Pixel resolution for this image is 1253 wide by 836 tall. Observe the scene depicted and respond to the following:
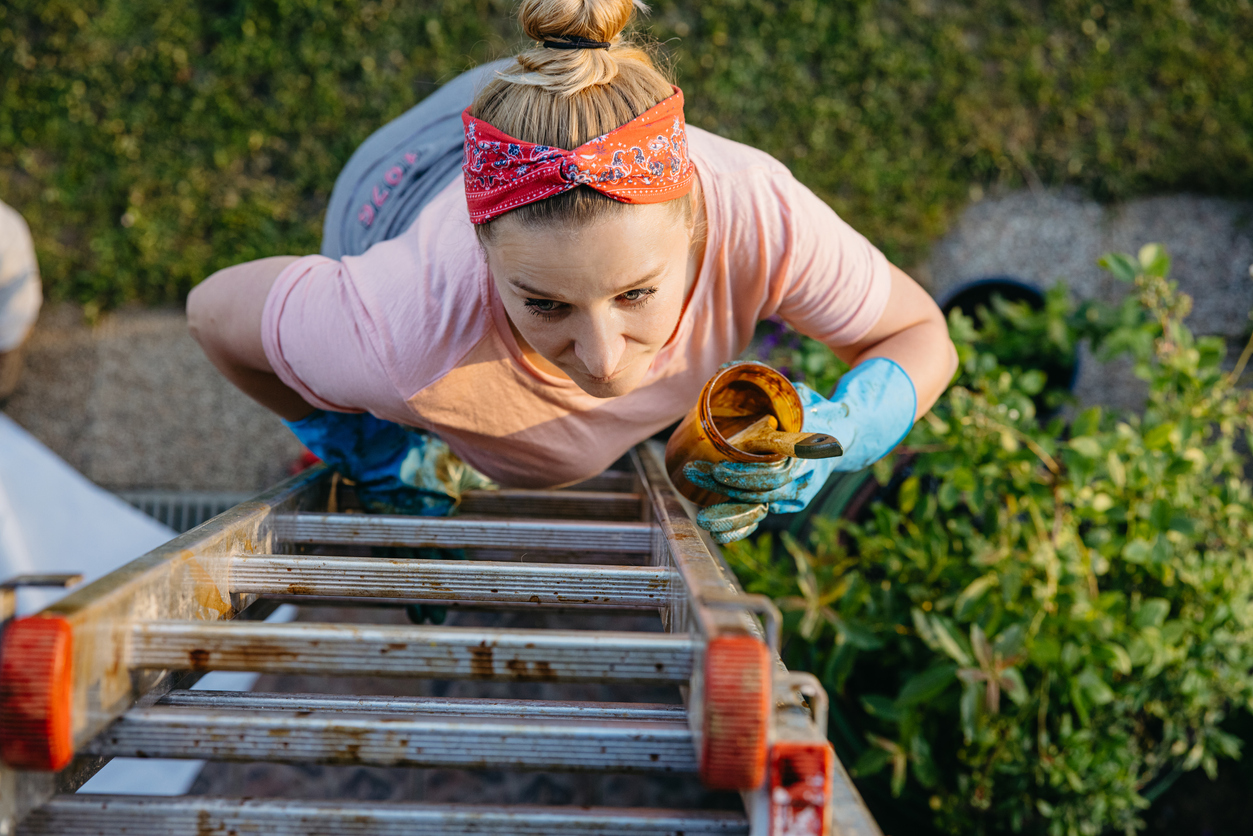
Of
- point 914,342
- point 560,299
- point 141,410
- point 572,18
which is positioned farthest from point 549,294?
point 141,410

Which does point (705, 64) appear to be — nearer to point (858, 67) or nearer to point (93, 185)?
point (858, 67)

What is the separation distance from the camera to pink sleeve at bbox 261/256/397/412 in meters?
1.30

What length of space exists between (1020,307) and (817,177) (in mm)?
820

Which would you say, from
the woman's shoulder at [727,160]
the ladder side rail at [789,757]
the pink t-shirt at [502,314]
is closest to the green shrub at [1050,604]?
the pink t-shirt at [502,314]

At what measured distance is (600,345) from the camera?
1.15 m

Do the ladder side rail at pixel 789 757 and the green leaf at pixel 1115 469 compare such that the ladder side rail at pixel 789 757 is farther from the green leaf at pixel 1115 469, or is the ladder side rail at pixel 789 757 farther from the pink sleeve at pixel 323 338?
the green leaf at pixel 1115 469

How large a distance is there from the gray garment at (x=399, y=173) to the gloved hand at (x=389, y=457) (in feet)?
1.29

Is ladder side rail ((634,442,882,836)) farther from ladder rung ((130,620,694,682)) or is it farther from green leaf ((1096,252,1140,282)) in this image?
green leaf ((1096,252,1140,282))

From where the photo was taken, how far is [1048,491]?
1704mm

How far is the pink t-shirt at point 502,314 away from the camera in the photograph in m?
1.29

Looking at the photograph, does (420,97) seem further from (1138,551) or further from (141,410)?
(1138,551)

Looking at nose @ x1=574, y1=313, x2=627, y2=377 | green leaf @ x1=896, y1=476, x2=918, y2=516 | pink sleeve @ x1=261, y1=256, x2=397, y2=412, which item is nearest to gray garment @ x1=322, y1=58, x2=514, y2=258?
pink sleeve @ x1=261, y1=256, x2=397, y2=412

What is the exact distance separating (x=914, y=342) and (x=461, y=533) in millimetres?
885

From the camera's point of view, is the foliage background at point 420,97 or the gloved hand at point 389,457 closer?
the gloved hand at point 389,457
